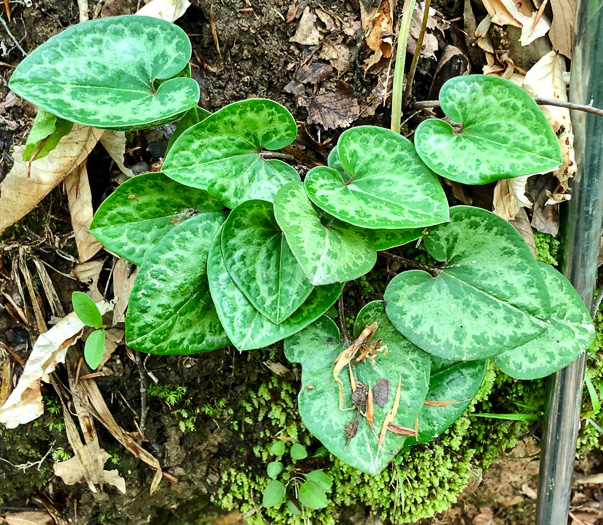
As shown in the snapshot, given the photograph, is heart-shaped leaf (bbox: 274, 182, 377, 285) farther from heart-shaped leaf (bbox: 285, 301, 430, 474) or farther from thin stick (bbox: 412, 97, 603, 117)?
thin stick (bbox: 412, 97, 603, 117)

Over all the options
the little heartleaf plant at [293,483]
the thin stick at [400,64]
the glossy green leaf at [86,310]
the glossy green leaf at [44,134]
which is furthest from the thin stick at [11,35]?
the little heartleaf plant at [293,483]

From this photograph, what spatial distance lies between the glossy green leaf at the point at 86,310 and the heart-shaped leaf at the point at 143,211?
0.22m

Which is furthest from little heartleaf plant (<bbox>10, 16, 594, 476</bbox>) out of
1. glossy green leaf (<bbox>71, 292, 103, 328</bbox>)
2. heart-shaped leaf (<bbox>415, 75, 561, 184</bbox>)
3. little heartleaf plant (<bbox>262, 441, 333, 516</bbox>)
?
little heartleaf plant (<bbox>262, 441, 333, 516</bbox>)

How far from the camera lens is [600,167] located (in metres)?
1.39

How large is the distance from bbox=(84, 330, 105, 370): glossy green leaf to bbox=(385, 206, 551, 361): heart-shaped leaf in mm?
801

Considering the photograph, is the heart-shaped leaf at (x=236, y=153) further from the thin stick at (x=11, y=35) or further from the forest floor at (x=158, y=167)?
the thin stick at (x=11, y=35)

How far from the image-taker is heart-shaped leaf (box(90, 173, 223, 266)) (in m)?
1.23

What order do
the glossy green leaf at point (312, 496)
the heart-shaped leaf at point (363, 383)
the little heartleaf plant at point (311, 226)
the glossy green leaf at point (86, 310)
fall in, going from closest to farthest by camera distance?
the little heartleaf plant at point (311, 226)
the heart-shaped leaf at point (363, 383)
the glossy green leaf at point (86, 310)
the glossy green leaf at point (312, 496)

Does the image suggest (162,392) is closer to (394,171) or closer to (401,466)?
(401,466)

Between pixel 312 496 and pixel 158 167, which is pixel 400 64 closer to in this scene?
pixel 158 167

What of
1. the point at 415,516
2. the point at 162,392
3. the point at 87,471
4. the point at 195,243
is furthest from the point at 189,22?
the point at 415,516

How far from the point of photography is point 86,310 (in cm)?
137

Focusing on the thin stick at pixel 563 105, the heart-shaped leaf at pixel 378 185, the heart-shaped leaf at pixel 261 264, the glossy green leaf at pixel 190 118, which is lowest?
the heart-shaped leaf at pixel 261 264

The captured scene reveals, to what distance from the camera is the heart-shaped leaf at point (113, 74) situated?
114cm
